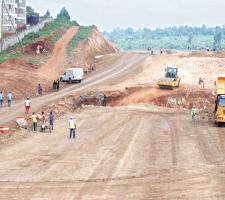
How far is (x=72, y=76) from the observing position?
77.9m

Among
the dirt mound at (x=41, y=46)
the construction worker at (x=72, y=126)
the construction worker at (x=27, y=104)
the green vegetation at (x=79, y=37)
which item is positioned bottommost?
the construction worker at (x=72, y=126)

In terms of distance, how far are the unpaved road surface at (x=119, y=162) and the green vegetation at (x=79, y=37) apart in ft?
159

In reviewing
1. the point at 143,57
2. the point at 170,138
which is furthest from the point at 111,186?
the point at 143,57

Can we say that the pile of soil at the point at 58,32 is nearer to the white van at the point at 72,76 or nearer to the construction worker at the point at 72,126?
the white van at the point at 72,76

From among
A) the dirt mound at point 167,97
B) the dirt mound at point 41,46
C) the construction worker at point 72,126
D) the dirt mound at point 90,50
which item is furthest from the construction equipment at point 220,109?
the dirt mound at point 41,46

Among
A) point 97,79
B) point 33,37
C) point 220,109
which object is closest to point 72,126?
point 220,109

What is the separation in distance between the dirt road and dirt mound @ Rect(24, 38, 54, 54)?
11.7m

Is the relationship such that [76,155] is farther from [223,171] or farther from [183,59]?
[183,59]

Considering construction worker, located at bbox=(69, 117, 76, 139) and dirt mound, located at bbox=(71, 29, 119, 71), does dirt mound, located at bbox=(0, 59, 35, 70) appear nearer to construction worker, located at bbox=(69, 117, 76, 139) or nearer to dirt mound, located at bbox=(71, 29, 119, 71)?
dirt mound, located at bbox=(71, 29, 119, 71)

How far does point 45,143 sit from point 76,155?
5.35m

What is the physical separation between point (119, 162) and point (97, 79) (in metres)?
45.9

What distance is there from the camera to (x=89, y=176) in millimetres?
31688

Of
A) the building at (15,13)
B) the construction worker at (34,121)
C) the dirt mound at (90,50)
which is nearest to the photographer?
the construction worker at (34,121)

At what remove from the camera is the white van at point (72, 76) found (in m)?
77.9
